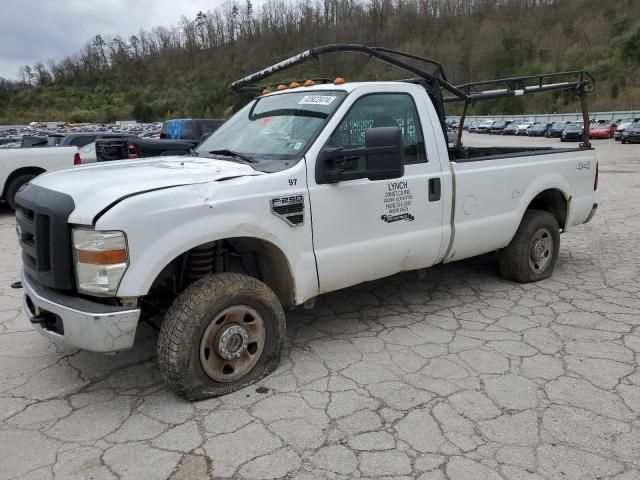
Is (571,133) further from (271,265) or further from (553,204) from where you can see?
(271,265)

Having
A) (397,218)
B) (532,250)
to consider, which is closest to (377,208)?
(397,218)

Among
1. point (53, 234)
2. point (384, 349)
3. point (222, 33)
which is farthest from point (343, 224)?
point (222, 33)

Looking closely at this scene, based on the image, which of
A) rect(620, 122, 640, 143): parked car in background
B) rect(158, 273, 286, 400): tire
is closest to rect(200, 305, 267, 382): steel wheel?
rect(158, 273, 286, 400): tire

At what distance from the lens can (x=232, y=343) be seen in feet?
10.8

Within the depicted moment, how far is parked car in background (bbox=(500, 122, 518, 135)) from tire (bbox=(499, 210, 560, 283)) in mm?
47189

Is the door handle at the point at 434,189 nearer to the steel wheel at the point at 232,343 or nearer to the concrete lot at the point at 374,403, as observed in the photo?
the concrete lot at the point at 374,403

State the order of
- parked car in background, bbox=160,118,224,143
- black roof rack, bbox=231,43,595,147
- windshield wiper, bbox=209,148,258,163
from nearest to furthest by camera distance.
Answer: windshield wiper, bbox=209,148,258,163 < black roof rack, bbox=231,43,595,147 < parked car in background, bbox=160,118,224,143

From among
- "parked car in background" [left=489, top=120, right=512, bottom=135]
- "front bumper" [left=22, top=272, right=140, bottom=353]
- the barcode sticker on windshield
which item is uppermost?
"parked car in background" [left=489, top=120, right=512, bottom=135]

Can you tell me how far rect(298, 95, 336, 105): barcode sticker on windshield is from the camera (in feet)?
12.7

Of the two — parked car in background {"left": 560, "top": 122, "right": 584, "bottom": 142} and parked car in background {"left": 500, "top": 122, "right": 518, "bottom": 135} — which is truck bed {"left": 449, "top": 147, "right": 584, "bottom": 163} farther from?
parked car in background {"left": 500, "top": 122, "right": 518, "bottom": 135}

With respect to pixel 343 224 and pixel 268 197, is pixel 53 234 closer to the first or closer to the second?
pixel 268 197

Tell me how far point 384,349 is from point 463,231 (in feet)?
4.16

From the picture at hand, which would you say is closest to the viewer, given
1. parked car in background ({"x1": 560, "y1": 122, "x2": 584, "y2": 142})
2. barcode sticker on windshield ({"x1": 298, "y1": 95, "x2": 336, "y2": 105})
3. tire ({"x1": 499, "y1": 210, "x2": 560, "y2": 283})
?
barcode sticker on windshield ({"x1": 298, "y1": 95, "x2": 336, "y2": 105})

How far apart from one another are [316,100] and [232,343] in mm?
1855
